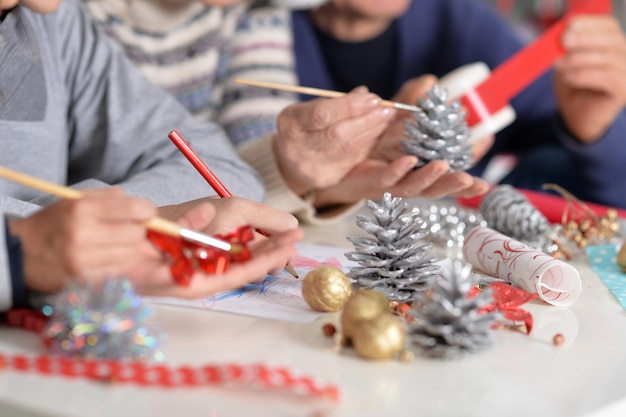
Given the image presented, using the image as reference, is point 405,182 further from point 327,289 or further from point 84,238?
point 84,238

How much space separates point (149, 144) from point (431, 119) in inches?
13.9

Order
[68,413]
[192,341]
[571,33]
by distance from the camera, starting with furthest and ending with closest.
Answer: [571,33] < [192,341] < [68,413]

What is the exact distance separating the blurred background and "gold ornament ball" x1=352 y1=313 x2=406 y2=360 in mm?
1748

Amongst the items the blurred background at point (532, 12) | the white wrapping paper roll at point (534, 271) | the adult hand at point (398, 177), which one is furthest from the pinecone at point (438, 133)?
the blurred background at point (532, 12)

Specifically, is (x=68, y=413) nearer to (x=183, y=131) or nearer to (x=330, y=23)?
(x=183, y=131)

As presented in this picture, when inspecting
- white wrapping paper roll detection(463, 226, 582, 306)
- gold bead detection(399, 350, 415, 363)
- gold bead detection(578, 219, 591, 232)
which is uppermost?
gold bead detection(399, 350, 415, 363)

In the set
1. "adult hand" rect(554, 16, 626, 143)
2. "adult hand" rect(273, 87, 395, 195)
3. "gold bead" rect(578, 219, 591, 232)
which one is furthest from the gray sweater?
"adult hand" rect(554, 16, 626, 143)

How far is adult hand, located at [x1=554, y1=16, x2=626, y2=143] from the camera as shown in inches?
45.1

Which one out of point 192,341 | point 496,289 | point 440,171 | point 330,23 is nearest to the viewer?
point 192,341

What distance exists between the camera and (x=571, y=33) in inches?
44.7

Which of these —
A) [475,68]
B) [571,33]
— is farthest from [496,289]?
[571,33]

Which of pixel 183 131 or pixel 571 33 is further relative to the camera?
pixel 571 33

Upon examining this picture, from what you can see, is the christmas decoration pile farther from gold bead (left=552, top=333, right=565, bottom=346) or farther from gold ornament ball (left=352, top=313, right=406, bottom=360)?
gold ornament ball (left=352, top=313, right=406, bottom=360)

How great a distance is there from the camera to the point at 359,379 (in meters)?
0.49
